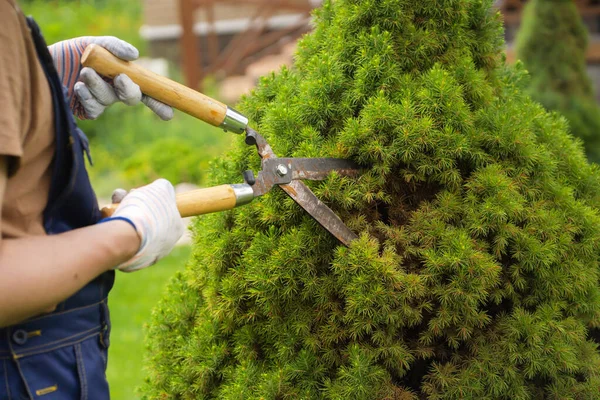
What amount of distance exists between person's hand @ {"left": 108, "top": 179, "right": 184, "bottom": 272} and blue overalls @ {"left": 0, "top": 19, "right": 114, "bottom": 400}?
0.13m

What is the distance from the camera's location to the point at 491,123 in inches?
71.9

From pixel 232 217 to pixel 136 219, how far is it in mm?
587

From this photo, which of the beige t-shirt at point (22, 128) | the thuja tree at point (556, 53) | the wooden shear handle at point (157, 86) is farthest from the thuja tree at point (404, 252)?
the thuja tree at point (556, 53)

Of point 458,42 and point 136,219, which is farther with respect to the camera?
point 458,42

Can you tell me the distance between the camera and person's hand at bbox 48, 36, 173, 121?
1.66 metres

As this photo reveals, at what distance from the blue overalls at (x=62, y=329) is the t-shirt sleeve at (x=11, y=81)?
0.09 m

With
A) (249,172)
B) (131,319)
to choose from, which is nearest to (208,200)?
(249,172)

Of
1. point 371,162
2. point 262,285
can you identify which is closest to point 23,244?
A: point 262,285

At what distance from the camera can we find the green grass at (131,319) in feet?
12.7

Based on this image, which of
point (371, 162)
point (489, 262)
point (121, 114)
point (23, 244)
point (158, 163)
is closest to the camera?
point (23, 244)

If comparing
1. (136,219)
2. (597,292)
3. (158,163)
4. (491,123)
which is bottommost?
(158,163)

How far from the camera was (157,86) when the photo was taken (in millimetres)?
1704

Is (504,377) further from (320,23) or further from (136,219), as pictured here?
(320,23)

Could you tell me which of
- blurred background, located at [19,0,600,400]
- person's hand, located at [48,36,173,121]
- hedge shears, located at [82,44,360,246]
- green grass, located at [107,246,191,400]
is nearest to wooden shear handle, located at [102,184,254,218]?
hedge shears, located at [82,44,360,246]
